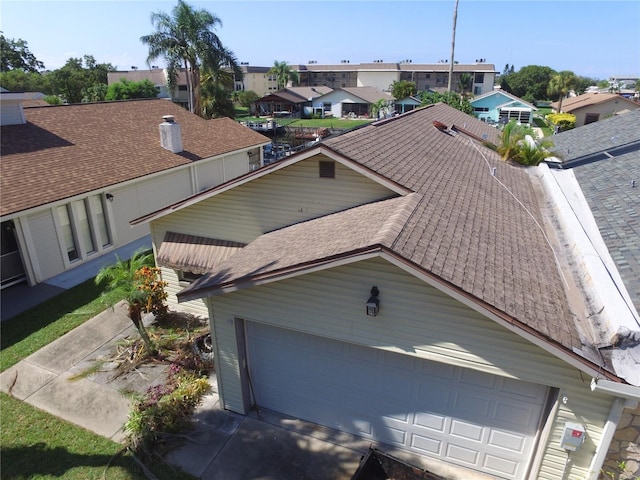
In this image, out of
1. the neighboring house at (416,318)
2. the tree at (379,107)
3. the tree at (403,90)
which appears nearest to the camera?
the neighboring house at (416,318)

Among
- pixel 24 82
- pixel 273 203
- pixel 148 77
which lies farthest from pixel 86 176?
pixel 24 82

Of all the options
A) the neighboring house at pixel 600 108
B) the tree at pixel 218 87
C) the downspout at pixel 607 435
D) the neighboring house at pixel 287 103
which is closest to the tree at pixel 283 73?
the neighboring house at pixel 287 103

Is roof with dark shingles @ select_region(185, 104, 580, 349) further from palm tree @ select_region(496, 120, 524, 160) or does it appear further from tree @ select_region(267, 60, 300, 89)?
tree @ select_region(267, 60, 300, 89)

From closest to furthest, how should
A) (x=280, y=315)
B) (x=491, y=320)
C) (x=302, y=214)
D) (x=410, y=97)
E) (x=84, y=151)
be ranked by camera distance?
(x=491, y=320)
(x=280, y=315)
(x=302, y=214)
(x=84, y=151)
(x=410, y=97)

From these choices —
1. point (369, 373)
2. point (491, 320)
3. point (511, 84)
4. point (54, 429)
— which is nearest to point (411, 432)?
point (369, 373)

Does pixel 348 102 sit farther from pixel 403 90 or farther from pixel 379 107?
pixel 403 90

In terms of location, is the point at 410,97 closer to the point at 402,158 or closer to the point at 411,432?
the point at 402,158

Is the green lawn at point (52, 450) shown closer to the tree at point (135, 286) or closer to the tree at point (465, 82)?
the tree at point (135, 286)

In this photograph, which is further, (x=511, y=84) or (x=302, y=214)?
(x=511, y=84)
